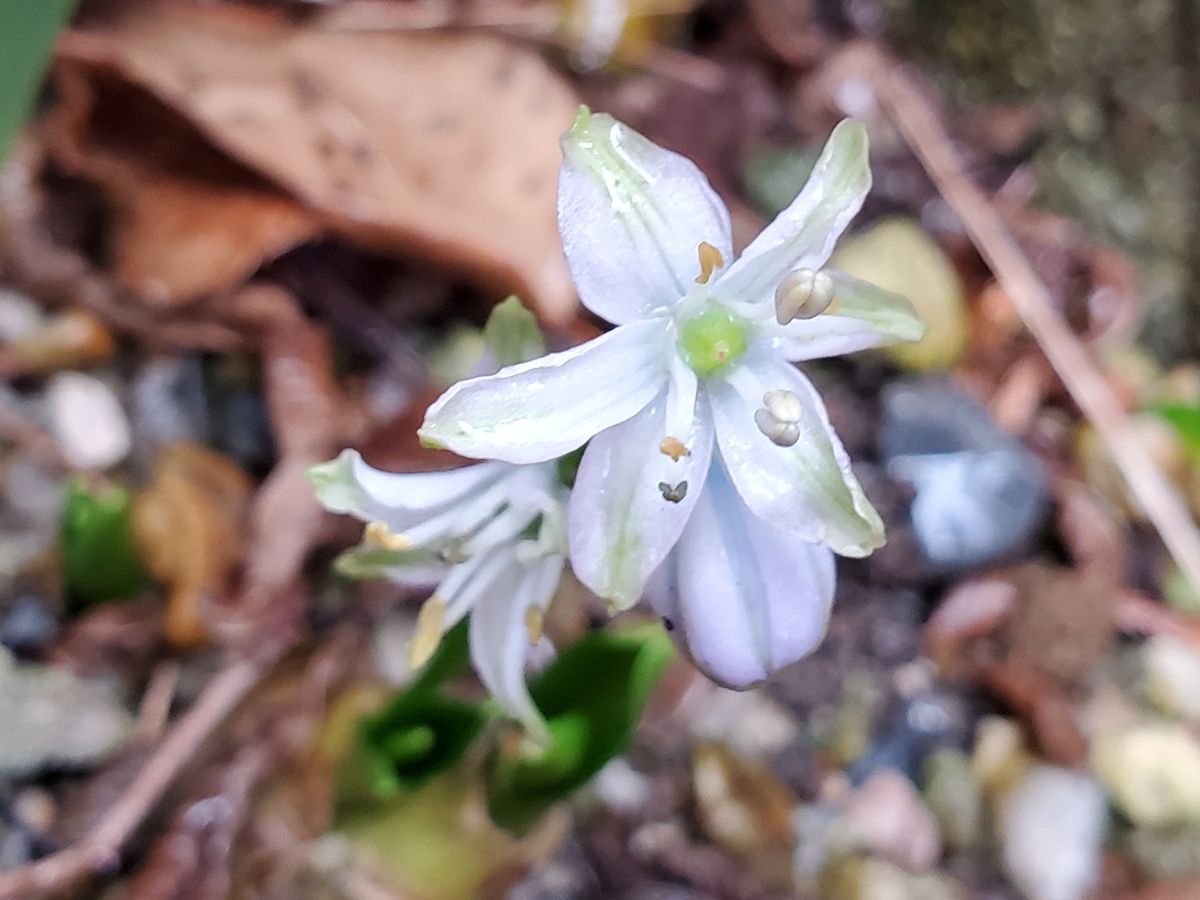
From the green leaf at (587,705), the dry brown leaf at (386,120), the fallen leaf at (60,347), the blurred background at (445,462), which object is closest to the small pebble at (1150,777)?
the blurred background at (445,462)

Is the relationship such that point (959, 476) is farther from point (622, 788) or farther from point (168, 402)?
point (168, 402)

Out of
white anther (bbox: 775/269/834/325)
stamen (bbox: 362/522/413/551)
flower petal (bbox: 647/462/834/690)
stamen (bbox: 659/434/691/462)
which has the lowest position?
stamen (bbox: 362/522/413/551)

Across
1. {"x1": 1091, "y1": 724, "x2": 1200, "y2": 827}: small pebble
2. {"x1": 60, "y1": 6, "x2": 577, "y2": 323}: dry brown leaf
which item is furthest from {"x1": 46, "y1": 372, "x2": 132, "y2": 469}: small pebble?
{"x1": 1091, "y1": 724, "x2": 1200, "y2": 827}: small pebble

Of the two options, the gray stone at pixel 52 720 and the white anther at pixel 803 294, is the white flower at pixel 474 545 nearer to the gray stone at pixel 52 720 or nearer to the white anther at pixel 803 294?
the white anther at pixel 803 294

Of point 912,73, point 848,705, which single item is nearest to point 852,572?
point 848,705

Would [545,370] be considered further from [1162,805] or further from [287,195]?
[1162,805]

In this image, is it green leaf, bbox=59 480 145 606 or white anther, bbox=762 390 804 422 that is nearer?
→ white anther, bbox=762 390 804 422

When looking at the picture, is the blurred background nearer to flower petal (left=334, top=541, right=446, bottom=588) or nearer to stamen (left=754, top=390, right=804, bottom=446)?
flower petal (left=334, top=541, right=446, bottom=588)
